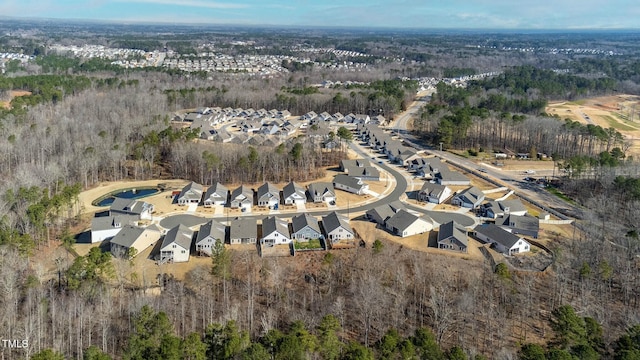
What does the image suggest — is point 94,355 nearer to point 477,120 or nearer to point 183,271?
point 183,271

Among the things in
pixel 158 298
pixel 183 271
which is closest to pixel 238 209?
pixel 183 271

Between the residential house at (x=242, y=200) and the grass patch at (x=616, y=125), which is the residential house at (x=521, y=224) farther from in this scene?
the grass patch at (x=616, y=125)

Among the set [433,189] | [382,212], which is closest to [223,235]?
[382,212]

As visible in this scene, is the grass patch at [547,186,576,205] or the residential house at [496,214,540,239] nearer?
the residential house at [496,214,540,239]

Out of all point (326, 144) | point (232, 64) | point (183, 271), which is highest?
point (232, 64)

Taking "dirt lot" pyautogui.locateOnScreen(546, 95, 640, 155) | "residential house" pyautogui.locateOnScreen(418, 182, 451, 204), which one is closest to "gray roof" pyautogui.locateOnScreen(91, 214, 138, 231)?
"residential house" pyautogui.locateOnScreen(418, 182, 451, 204)

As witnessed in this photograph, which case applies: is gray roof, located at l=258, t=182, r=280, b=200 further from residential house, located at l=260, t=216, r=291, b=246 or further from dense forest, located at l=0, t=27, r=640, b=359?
residential house, located at l=260, t=216, r=291, b=246
